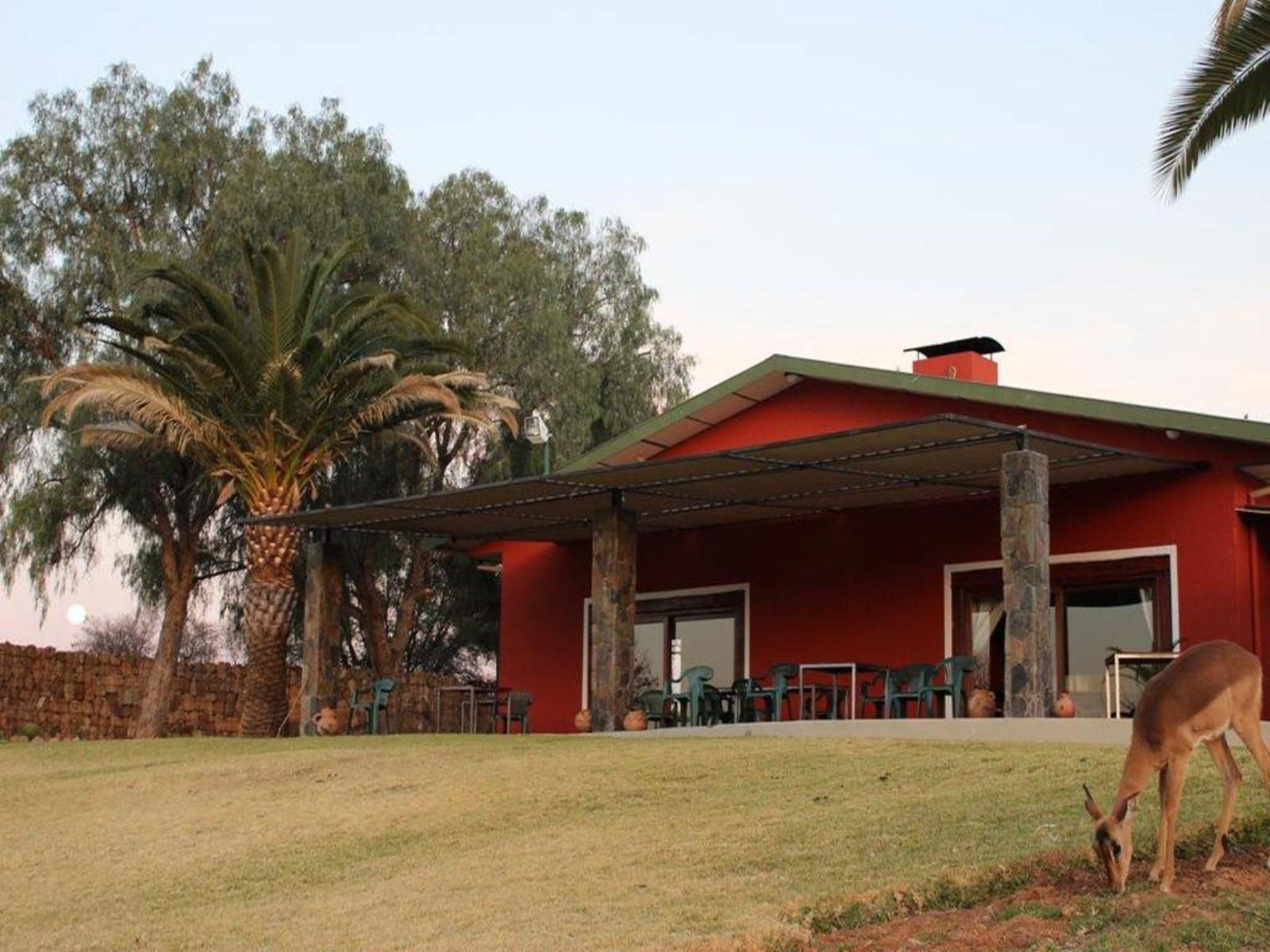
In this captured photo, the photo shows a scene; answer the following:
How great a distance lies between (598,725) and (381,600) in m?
16.9

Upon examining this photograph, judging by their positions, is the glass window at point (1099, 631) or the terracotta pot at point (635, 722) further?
the terracotta pot at point (635, 722)

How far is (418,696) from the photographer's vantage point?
105ft

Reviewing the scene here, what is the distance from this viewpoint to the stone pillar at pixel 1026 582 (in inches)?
638

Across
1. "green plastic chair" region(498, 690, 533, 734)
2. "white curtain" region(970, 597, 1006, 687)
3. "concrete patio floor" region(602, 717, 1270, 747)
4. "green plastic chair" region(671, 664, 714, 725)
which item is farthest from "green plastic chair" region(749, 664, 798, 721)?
"green plastic chair" region(498, 690, 533, 734)

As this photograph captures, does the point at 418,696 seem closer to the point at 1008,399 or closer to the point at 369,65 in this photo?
the point at 369,65

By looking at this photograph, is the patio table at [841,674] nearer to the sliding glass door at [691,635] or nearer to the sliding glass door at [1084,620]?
the sliding glass door at [1084,620]

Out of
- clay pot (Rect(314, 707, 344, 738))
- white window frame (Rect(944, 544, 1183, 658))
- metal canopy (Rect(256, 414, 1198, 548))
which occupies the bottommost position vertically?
clay pot (Rect(314, 707, 344, 738))

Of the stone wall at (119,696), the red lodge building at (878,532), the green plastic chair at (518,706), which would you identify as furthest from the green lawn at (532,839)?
the stone wall at (119,696)

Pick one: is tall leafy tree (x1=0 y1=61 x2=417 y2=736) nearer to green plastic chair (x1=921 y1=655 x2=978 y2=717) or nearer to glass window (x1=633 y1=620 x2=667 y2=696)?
glass window (x1=633 y1=620 x2=667 y2=696)

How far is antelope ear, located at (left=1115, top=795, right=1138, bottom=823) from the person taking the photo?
846cm

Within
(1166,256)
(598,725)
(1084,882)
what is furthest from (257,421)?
(1084,882)

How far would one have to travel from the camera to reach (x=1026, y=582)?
16359mm

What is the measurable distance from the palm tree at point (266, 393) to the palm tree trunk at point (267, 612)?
0.02m

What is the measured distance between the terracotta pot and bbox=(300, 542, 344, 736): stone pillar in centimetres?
562
